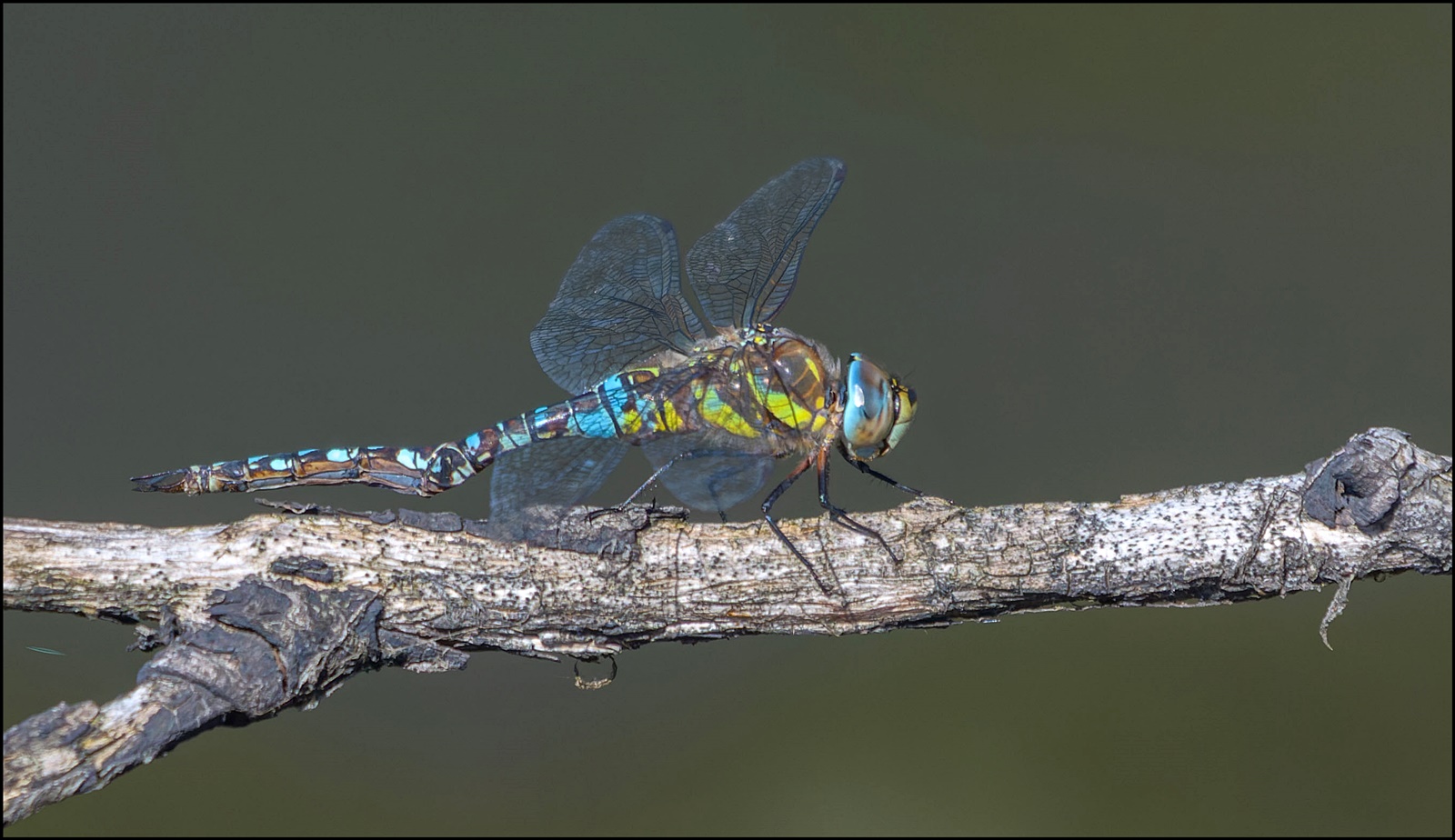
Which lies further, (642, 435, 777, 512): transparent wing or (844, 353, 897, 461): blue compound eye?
(844, 353, 897, 461): blue compound eye

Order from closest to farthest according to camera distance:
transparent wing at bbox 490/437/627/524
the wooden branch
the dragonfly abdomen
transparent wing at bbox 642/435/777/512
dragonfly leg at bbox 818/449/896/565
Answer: the wooden branch
dragonfly leg at bbox 818/449/896/565
transparent wing at bbox 490/437/627/524
transparent wing at bbox 642/435/777/512
the dragonfly abdomen

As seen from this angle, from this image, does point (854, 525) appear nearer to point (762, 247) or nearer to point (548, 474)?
point (548, 474)

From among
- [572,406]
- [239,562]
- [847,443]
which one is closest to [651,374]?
[572,406]

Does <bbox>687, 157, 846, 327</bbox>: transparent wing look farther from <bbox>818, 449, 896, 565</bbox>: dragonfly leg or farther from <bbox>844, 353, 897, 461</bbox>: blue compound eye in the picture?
<bbox>818, 449, 896, 565</bbox>: dragonfly leg

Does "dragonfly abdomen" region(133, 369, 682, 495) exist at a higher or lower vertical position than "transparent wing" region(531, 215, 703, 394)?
lower

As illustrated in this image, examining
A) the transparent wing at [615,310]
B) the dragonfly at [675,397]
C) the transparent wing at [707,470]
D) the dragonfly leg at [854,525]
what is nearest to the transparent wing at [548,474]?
the dragonfly at [675,397]

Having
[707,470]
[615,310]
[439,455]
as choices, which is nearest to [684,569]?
[707,470]

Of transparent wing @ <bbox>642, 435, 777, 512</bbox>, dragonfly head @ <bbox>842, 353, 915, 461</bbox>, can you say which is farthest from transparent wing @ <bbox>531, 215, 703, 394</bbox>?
dragonfly head @ <bbox>842, 353, 915, 461</bbox>

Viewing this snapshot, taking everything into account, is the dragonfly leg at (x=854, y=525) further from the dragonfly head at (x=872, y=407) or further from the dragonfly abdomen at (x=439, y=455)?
the dragonfly abdomen at (x=439, y=455)
